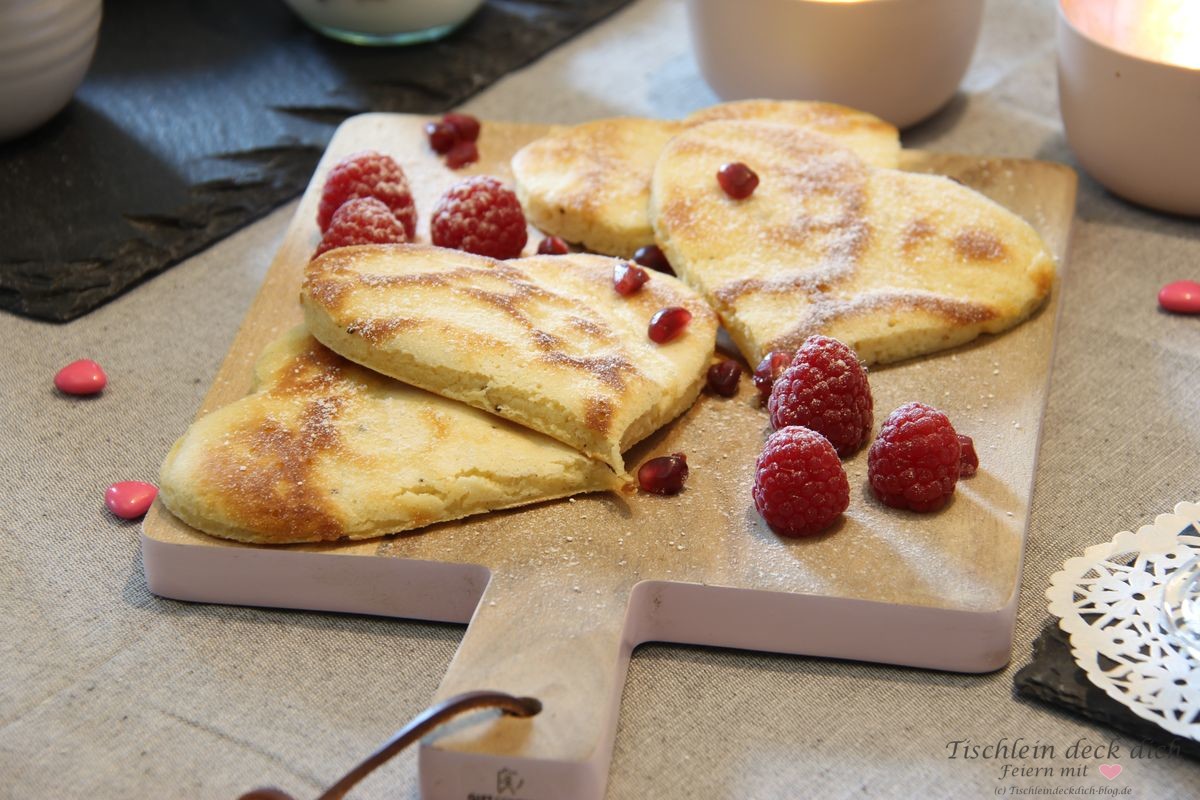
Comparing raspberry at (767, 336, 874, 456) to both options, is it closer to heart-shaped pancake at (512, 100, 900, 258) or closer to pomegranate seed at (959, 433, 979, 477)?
pomegranate seed at (959, 433, 979, 477)

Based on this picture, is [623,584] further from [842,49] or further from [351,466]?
[842,49]

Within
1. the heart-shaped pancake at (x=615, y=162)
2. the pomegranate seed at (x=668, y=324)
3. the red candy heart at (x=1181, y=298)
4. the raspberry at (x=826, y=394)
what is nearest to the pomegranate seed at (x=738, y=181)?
the heart-shaped pancake at (x=615, y=162)

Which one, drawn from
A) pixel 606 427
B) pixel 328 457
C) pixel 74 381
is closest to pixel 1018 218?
pixel 606 427

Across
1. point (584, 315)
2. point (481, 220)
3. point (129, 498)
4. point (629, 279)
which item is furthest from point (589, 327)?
point (129, 498)

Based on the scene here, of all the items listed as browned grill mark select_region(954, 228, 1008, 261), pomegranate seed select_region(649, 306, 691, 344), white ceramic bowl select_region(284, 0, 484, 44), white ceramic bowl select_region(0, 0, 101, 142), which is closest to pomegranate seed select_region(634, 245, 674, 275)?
pomegranate seed select_region(649, 306, 691, 344)

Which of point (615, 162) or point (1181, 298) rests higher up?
point (615, 162)
